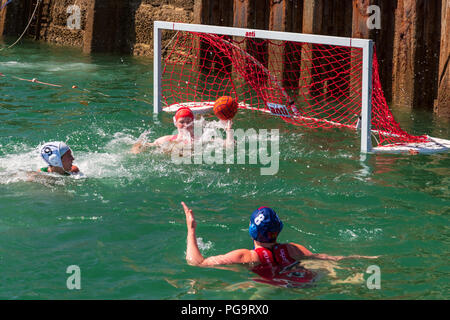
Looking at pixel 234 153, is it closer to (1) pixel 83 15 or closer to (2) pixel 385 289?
(2) pixel 385 289

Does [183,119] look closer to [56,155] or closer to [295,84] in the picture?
[56,155]

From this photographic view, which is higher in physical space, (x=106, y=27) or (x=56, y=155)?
(x=106, y=27)

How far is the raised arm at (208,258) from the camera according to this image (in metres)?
6.60

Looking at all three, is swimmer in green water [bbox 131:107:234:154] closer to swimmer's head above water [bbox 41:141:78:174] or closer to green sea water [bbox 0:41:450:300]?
green sea water [bbox 0:41:450:300]

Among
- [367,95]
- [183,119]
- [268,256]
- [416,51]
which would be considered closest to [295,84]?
[416,51]

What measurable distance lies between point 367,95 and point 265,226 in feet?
15.2

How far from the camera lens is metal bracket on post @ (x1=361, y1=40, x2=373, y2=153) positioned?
10289 mm

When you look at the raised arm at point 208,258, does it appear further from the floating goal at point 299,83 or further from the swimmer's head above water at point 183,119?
the floating goal at point 299,83

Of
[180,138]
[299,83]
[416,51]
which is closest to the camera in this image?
[180,138]

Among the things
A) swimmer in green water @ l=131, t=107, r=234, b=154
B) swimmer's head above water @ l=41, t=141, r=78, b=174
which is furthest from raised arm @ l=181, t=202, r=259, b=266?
swimmer in green water @ l=131, t=107, r=234, b=154

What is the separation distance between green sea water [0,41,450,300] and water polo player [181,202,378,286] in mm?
117

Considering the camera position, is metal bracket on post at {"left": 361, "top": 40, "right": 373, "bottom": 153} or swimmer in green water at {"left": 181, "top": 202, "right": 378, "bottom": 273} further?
metal bracket on post at {"left": 361, "top": 40, "right": 373, "bottom": 153}

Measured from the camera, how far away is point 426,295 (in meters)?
6.40

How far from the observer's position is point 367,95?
10383mm
